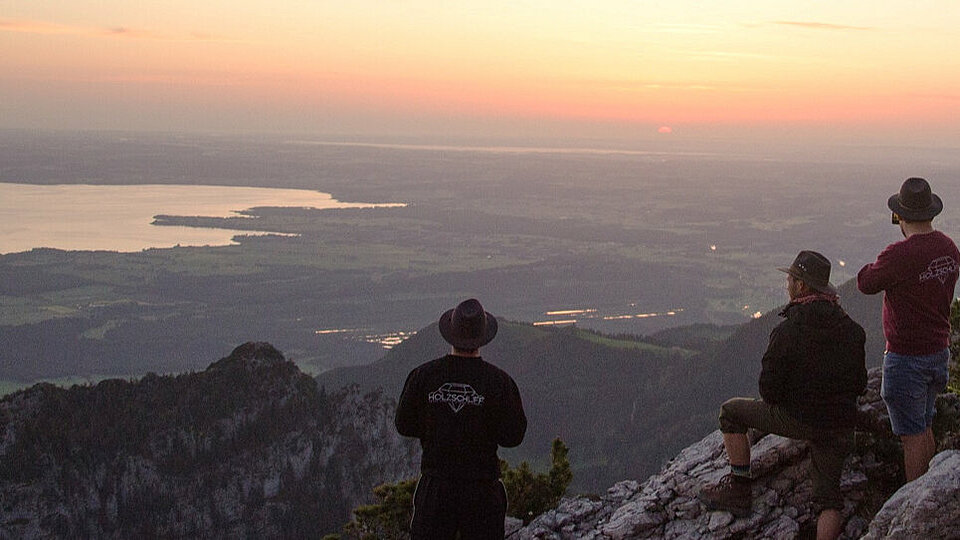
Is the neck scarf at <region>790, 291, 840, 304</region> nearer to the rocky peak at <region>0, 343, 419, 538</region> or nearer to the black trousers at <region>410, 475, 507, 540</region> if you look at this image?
the black trousers at <region>410, 475, 507, 540</region>

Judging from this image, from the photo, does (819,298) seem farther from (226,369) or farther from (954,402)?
(226,369)

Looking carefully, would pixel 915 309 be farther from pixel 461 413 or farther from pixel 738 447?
pixel 461 413

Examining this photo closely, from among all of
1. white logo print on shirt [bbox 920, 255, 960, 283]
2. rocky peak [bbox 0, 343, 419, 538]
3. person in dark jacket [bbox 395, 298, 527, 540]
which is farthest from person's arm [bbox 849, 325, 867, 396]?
rocky peak [bbox 0, 343, 419, 538]

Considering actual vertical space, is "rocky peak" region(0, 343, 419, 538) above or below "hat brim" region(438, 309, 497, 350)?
below

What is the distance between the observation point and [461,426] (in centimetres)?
869

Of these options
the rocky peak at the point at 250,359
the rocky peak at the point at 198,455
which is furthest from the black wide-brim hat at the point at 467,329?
the rocky peak at the point at 250,359

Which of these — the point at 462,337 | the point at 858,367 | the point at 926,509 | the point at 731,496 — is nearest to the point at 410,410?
the point at 462,337

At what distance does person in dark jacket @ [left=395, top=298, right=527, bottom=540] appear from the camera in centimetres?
862

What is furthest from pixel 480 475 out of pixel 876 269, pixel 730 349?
pixel 730 349

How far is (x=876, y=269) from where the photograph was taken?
9.59 m

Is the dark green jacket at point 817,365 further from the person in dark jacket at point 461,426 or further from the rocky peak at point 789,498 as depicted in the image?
the person in dark jacket at point 461,426

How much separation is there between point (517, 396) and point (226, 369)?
3715 inches

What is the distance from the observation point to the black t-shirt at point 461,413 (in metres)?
8.62

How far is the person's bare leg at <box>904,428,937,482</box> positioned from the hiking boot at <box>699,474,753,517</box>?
1.89m
